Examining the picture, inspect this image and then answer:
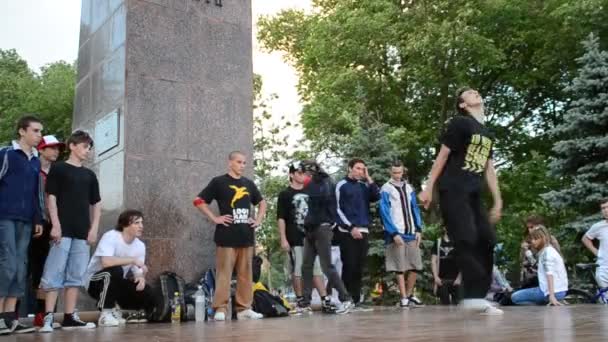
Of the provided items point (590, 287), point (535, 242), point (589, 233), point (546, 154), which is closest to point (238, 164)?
point (535, 242)

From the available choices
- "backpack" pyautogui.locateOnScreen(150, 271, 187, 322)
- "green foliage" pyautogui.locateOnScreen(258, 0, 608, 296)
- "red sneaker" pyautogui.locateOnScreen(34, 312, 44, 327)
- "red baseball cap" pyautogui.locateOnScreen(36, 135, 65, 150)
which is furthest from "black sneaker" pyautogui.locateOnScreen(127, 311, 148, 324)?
"green foliage" pyautogui.locateOnScreen(258, 0, 608, 296)

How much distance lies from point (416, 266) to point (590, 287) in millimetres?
5095

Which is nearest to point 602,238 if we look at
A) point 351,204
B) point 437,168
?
point 351,204

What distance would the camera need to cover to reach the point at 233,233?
7.81 meters

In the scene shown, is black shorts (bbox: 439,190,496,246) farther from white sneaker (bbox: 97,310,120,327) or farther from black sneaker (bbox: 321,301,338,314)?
white sneaker (bbox: 97,310,120,327)

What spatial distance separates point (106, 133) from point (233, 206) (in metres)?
2.40

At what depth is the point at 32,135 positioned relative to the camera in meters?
6.55

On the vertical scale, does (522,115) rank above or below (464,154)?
above

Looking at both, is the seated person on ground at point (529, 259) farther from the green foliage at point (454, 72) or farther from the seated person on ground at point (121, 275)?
the green foliage at point (454, 72)

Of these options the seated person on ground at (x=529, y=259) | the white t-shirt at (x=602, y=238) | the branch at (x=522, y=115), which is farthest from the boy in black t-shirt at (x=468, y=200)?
the branch at (x=522, y=115)

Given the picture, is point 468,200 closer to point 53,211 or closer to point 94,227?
point 94,227

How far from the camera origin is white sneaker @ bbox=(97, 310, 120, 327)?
7030mm

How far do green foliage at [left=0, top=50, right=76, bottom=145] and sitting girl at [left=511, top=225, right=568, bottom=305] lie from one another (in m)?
24.5

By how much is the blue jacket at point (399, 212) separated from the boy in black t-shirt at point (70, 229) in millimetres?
4586
